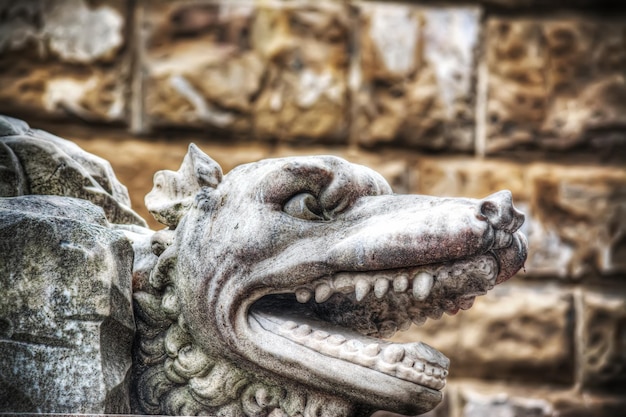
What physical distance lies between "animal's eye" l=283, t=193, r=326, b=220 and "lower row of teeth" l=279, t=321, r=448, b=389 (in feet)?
0.49

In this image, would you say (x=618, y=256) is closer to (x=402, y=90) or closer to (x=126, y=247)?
(x=402, y=90)

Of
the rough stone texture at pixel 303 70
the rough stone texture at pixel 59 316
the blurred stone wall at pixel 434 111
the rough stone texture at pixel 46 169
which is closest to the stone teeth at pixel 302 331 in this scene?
the rough stone texture at pixel 59 316

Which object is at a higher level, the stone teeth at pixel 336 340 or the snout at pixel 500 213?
the snout at pixel 500 213

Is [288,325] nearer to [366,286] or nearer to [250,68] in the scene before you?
[366,286]

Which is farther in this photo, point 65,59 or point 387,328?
point 65,59

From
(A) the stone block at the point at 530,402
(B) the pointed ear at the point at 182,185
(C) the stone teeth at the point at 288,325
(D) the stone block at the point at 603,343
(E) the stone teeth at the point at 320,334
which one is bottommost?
(A) the stone block at the point at 530,402

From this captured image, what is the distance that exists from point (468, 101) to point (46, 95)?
130 cm

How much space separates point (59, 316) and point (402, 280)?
1.43 feet

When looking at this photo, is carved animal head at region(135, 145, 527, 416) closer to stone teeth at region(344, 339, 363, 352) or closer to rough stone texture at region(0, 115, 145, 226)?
stone teeth at region(344, 339, 363, 352)

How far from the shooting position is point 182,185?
1.46 m

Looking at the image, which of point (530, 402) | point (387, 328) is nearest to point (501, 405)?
point (530, 402)

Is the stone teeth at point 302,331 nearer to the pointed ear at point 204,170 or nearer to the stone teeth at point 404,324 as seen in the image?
the stone teeth at point 404,324

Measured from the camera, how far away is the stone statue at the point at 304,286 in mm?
1279

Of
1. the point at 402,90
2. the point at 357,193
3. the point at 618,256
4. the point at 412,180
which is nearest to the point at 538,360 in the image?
the point at 618,256
